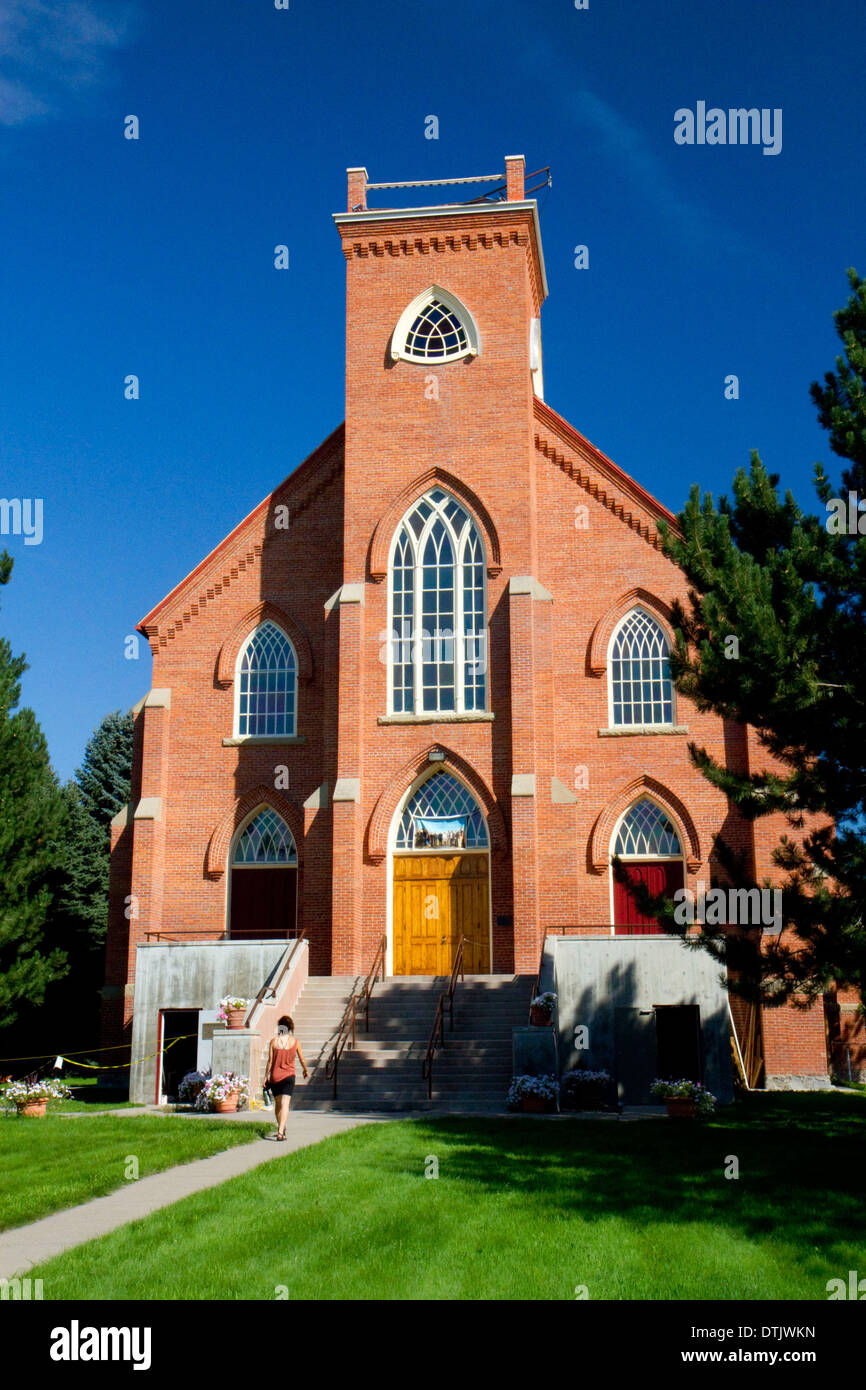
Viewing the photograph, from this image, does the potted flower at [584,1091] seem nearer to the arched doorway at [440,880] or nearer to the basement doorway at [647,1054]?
the basement doorway at [647,1054]

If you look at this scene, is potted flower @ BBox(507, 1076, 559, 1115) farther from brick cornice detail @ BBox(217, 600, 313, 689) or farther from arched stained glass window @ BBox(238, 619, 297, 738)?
brick cornice detail @ BBox(217, 600, 313, 689)

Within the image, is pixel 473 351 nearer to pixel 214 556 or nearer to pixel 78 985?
pixel 214 556

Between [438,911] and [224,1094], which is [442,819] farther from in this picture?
[224,1094]

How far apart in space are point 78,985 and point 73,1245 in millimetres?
24923

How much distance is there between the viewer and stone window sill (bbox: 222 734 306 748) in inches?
1008

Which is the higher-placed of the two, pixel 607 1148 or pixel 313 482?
pixel 313 482

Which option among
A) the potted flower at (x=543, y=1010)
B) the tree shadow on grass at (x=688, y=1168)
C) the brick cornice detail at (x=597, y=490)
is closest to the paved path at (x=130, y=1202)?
the tree shadow on grass at (x=688, y=1168)

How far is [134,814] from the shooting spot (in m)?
25.7

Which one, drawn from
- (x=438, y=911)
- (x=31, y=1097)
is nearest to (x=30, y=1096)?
(x=31, y=1097)

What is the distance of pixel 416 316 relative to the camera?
26.3m

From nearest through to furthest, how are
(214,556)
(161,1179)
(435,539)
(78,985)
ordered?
(161,1179) → (435,539) → (214,556) → (78,985)

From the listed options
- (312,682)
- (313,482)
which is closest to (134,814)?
(312,682)

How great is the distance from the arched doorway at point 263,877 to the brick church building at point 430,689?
0.19 ft

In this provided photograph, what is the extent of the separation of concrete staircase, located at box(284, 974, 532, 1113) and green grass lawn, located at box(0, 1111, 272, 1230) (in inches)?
118
